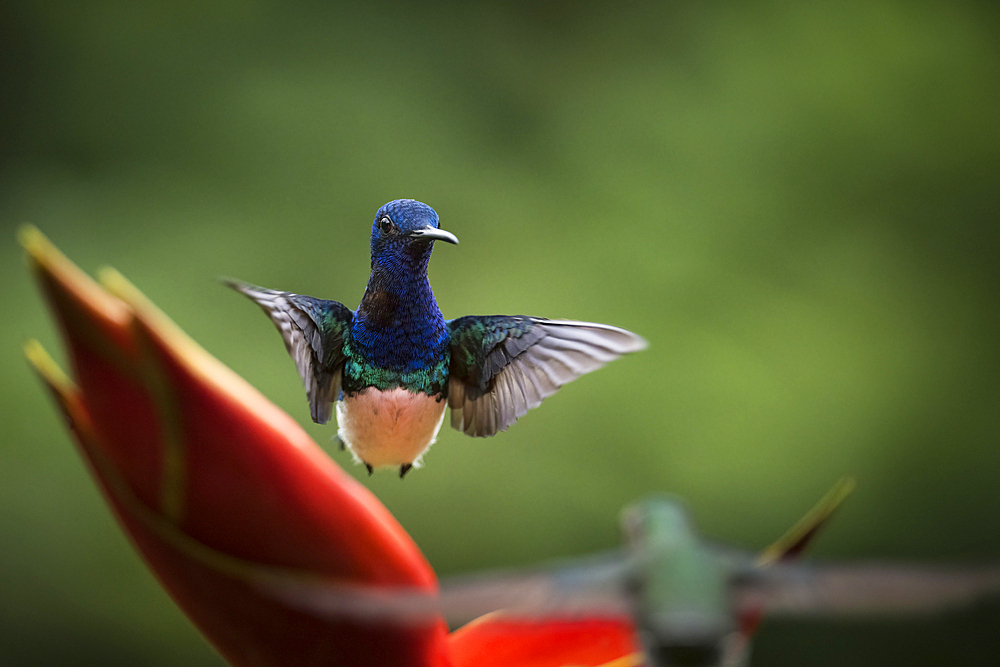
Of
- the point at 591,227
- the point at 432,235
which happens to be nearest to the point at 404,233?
the point at 432,235

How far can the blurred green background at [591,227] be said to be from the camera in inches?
41.7

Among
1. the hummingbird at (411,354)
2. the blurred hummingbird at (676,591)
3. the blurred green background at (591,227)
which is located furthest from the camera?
the blurred green background at (591,227)

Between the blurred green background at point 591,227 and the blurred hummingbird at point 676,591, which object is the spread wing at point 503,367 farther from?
the blurred green background at point 591,227

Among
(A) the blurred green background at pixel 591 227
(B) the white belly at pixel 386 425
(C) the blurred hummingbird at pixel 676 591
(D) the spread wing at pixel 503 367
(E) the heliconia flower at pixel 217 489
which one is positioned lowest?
(C) the blurred hummingbird at pixel 676 591

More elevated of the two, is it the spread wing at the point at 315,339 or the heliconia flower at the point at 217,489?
Result: the spread wing at the point at 315,339

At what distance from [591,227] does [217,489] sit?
0.98 meters

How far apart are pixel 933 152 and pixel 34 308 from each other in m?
1.11

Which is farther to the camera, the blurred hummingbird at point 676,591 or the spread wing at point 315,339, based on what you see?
the spread wing at point 315,339

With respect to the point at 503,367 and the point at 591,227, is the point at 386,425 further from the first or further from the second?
the point at 591,227

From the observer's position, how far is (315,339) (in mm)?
281

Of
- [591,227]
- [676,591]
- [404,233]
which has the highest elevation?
[591,227]

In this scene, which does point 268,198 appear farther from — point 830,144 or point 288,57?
point 830,144

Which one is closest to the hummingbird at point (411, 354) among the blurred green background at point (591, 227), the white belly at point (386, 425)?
the white belly at point (386, 425)

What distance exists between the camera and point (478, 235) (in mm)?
981
